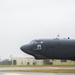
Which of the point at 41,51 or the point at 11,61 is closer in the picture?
the point at 41,51

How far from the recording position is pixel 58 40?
139 ft

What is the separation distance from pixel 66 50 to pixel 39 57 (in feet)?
12.5

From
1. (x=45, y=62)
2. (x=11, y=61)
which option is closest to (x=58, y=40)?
(x=45, y=62)

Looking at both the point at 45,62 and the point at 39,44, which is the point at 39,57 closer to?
the point at 39,44

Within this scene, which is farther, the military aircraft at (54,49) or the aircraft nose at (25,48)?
the aircraft nose at (25,48)

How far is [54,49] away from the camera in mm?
41531

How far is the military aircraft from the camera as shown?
136 feet

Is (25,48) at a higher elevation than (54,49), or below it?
higher

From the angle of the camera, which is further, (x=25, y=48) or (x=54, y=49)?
(x=25, y=48)

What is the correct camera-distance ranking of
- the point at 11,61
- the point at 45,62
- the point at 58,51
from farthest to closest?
1. the point at 11,61
2. the point at 45,62
3. the point at 58,51

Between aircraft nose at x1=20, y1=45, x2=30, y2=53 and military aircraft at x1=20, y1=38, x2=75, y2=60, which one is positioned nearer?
military aircraft at x1=20, y1=38, x2=75, y2=60

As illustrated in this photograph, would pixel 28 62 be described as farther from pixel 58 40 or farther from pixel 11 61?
pixel 58 40

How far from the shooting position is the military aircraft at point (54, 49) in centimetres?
4147

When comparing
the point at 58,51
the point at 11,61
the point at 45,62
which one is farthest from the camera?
the point at 11,61
